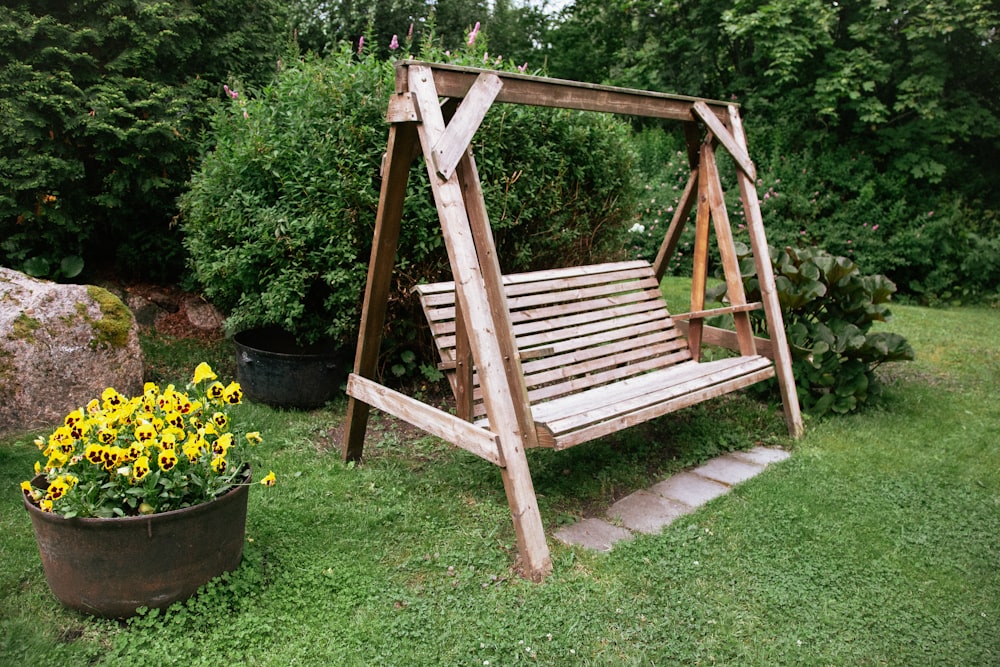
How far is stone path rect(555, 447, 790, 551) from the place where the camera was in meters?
3.30

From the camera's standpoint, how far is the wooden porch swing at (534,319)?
290 centimetres

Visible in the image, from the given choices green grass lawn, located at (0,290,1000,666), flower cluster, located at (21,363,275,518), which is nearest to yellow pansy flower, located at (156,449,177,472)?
flower cluster, located at (21,363,275,518)

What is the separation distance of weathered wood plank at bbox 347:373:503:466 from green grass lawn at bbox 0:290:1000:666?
1.42 ft

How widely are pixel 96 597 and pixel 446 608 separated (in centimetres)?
119

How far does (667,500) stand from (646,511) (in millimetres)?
182

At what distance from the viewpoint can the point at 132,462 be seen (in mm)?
2410

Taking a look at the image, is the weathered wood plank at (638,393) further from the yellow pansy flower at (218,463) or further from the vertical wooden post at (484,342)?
the yellow pansy flower at (218,463)

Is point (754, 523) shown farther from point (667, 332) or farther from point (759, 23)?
point (759, 23)

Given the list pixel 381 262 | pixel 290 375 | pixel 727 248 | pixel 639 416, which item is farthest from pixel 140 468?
pixel 727 248

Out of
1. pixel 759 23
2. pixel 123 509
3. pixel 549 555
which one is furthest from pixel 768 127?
pixel 123 509

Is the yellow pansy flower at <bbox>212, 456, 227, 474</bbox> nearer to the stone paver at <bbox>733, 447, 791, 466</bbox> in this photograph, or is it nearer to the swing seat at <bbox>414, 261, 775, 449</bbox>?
the swing seat at <bbox>414, 261, 775, 449</bbox>

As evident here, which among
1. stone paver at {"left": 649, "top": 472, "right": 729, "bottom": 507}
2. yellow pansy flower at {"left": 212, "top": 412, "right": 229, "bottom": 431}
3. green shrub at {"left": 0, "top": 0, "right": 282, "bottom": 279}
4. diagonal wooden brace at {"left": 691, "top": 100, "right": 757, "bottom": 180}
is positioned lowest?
stone paver at {"left": 649, "top": 472, "right": 729, "bottom": 507}

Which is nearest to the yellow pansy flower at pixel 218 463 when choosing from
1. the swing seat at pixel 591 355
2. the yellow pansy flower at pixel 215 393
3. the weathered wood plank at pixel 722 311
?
the yellow pansy flower at pixel 215 393

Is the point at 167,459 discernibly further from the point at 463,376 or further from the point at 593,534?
the point at 593,534
